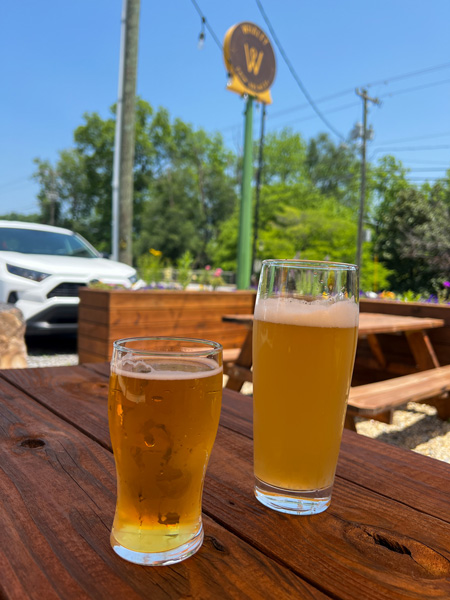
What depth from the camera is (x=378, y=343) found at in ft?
14.4

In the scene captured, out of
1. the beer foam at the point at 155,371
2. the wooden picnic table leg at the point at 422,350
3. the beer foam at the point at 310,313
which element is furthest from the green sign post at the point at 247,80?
the beer foam at the point at 155,371

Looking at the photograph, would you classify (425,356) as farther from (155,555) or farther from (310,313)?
(155,555)

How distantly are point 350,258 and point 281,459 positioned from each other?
1022 inches

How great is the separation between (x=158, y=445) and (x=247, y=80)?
24.8 feet

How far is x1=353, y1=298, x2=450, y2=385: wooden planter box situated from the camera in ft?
13.7

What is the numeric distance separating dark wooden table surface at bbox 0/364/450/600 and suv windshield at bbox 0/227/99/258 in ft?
16.9

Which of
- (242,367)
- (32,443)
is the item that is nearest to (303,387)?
(32,443)

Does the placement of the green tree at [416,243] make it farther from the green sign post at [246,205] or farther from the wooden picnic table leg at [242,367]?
the wooden picnic table leg at [242,367]

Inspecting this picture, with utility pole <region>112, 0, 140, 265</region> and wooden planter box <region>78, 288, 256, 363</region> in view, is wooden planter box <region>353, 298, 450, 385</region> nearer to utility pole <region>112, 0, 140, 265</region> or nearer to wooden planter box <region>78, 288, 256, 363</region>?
wooden planter box <region>78, 288, 256, 363</region>

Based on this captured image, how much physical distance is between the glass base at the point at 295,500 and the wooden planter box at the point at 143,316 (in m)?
3.39

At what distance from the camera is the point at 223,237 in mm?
29078

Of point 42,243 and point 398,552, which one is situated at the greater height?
point 42,243

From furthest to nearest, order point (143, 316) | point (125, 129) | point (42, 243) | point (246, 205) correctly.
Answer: point (246, 205)
point (125, 129)
point (42, 243)
point (143, 316)

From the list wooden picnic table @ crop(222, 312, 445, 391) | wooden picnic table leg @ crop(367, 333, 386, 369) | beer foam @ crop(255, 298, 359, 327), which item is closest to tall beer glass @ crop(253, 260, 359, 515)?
beer foam @ crop(255, 298, 359, 327)
